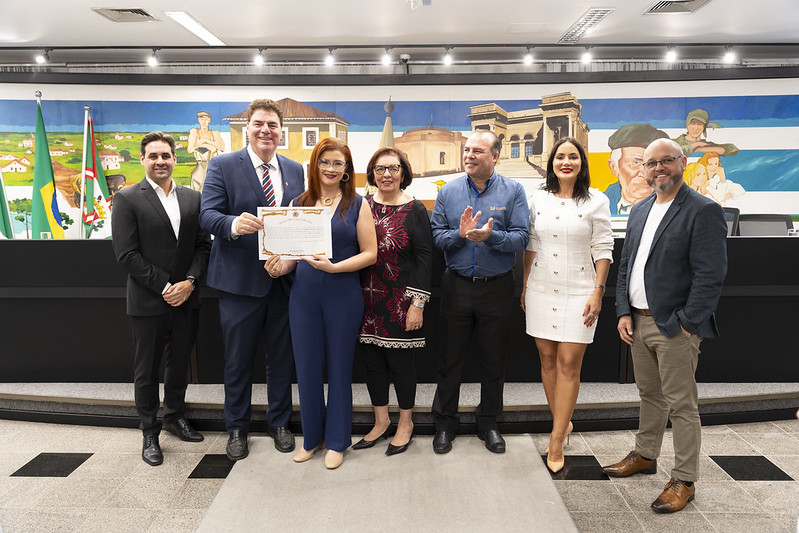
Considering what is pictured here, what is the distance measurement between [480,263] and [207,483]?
1856mm

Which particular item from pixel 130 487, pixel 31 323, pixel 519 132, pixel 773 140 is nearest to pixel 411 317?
pixel 130 487

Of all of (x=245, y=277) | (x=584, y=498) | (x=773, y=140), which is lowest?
(x=584, y=498)

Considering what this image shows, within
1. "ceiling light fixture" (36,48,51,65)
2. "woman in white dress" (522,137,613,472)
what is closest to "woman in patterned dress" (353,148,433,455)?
"woman in white dress" (522,137,613,472)

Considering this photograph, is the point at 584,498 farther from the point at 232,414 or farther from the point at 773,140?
the point at 773,140

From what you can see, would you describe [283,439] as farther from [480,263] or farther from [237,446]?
[480,263]

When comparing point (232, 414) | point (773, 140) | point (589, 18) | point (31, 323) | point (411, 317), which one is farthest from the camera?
point (773, 140)

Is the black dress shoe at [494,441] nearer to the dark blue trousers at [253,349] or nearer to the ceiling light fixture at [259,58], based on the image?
the dark blue trousers at [253,349]

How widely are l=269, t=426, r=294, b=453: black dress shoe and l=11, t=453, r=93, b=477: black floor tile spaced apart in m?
1.13

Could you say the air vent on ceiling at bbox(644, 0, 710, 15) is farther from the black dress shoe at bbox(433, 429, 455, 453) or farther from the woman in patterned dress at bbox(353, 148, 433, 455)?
the black dress shoe at bbox(433, 429, 455, 453)

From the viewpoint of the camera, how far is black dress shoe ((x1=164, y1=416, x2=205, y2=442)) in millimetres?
3045

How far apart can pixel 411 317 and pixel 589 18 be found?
5.08 metres

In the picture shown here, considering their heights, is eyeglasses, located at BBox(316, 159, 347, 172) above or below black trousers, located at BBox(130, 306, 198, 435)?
above

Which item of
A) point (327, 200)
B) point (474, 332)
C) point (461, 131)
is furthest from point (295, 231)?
point (461, 131)

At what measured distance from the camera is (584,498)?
8.17 feet
